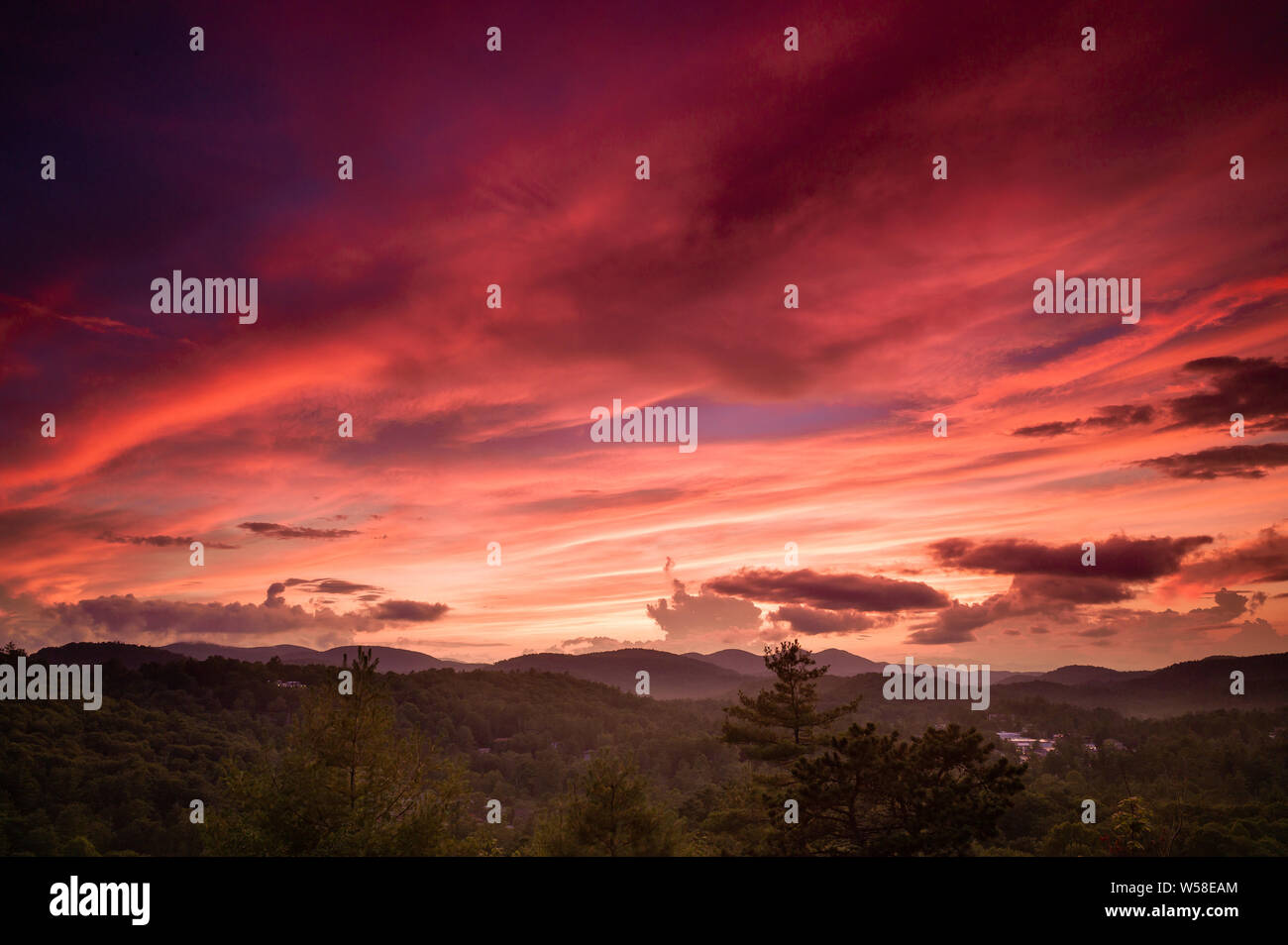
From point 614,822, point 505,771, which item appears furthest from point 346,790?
point 505,771

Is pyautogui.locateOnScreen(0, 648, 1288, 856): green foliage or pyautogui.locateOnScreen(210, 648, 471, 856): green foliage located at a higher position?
pyautogui.locateOnScreen(210, 648, 471, 856): green foliage

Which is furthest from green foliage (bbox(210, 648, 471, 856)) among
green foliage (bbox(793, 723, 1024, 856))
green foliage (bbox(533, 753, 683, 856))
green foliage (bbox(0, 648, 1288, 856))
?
green foliage (bbox(793, 723, 1024, 856))

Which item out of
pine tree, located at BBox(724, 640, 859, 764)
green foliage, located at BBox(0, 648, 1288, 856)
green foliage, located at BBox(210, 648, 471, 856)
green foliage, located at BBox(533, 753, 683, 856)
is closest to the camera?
green foliage, located at BBox(210, 648, 471, 856)

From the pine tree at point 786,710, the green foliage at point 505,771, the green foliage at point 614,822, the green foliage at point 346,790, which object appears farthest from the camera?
the pine tree at point 786,710

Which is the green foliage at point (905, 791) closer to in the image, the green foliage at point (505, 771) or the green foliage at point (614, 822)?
the green foliage at point (505, 771)

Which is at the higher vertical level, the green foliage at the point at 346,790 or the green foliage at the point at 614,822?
the green foliage at the point at 346,790

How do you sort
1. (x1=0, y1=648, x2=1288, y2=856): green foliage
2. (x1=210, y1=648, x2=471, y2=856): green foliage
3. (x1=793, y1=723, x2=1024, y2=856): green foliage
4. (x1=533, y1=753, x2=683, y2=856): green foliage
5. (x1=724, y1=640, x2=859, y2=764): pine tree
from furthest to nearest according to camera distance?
1. (x1=724, y1=640, x2=859, y2=764): pine tree
2. (x1=533, y1=753, x2=683, y2=856): green foliage
3. (x1=793, y1=723, x2=1024, y2=856): green foliage
4. (x1=0, y1=648, x2=1288, y2=856): green foliage
5. (x1=210, y1=648, x2=471, y2=856): green foliage

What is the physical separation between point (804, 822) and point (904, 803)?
181 inches

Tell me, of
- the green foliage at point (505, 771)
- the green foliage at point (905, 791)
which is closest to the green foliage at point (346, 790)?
the green foliage at point (505, 771)

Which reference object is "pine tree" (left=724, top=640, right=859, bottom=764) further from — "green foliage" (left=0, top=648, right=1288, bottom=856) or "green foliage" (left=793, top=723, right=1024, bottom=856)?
"green foliage" (left=793, top=723, right=1024, bottom=856)

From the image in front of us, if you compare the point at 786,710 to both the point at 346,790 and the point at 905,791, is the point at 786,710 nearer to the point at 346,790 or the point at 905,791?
the point at 905,791

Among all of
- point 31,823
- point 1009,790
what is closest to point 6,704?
point 31,823
